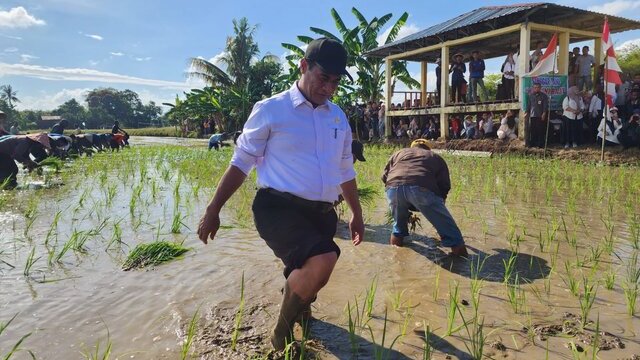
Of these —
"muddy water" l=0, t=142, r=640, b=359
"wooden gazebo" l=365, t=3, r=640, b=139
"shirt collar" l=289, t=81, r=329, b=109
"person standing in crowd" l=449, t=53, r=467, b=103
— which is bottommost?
"muddy water" l=0, t=142, r=640, b=359

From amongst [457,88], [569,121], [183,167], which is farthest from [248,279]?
[457,88]

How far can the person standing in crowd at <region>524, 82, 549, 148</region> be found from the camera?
1057 centimetres

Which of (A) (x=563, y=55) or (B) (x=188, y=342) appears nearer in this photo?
(B) (x=188, y=342)

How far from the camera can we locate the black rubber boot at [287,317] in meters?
1.95

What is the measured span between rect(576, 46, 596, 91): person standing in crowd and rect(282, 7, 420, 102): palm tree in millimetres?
7032

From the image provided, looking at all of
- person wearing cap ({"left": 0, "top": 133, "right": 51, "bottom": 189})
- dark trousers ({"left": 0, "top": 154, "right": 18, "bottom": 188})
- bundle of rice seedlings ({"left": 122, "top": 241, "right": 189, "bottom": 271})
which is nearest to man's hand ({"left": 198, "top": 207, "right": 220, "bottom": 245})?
bundle of rice seedlings ({"left": 122, "top": 241, "right": 189, "bottom": 271})

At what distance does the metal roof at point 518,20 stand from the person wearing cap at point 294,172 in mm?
10463

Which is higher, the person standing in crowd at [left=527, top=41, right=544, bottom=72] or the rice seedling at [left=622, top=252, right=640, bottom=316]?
the person standing in crowd at [left=527, top=41, right=544, bottom=72]

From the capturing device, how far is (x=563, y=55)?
38.0 ft

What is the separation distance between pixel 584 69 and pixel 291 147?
1212 centimetres

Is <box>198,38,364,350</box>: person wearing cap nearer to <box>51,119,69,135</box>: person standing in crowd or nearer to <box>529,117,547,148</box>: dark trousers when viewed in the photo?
<box>529,117,547,148</box>: dark trousers

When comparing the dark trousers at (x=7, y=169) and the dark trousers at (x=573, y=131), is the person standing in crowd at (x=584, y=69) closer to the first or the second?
the dark trousers at (x=573, y=131)

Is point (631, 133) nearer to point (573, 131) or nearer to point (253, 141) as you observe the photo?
point (573, 131)

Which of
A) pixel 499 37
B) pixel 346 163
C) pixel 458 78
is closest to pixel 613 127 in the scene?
pixel 458 78
